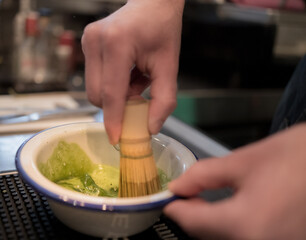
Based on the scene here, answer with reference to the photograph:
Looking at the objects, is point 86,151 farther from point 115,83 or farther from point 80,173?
point 115,83

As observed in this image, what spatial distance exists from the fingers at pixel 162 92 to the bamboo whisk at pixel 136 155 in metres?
0.01

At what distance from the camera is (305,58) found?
33.9 inches

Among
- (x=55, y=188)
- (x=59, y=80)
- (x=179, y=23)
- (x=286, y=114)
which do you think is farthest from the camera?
(x=59, y=80)

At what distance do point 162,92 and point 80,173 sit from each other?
224mm

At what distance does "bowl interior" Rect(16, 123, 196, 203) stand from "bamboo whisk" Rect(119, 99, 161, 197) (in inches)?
1.9

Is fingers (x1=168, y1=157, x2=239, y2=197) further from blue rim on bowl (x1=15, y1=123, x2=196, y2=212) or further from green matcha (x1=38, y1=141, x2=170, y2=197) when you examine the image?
green matcha (x1=38, y1=141, x2=170, y2=197)

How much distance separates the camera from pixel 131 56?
47 centimetres

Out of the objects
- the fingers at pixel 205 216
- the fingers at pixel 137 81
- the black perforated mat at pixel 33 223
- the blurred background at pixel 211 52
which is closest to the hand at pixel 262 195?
the fingers at pixel 205 216

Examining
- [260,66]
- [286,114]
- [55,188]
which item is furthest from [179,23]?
[260,66]

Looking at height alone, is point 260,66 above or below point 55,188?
below

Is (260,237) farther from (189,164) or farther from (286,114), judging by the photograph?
(286,114)

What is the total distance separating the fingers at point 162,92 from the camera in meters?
0.48

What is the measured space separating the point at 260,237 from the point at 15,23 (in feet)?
4.33

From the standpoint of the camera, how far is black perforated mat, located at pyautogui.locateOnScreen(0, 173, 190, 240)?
448mm
